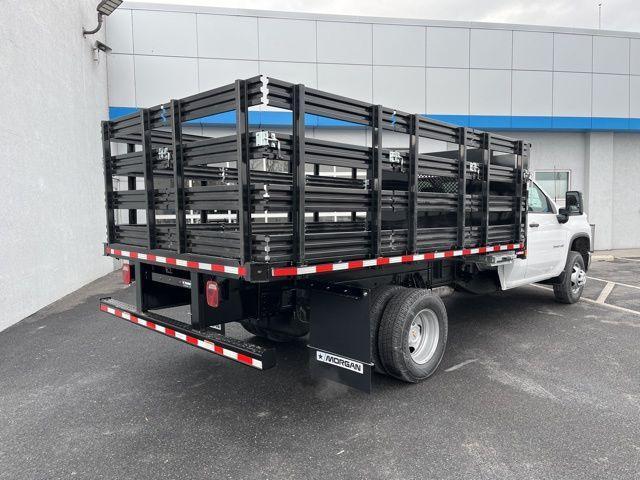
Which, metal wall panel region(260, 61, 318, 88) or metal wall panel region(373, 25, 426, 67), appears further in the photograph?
metal wall panel region(373, 25, 426, 67)

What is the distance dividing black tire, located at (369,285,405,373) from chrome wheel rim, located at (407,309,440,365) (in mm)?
386

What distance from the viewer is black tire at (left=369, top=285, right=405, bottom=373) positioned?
389cm

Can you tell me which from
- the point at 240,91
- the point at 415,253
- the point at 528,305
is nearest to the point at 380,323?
the point at 415,253

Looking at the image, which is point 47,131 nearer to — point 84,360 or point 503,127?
point 84,360

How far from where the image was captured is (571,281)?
7.23 metres

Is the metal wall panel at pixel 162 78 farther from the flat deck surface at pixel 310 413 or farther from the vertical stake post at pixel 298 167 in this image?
the vertical stake post at pixel 298 167

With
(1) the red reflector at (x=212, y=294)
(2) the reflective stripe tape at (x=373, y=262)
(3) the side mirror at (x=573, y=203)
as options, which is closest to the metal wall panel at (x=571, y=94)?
(3) the side mirror at (x=573, y=203)

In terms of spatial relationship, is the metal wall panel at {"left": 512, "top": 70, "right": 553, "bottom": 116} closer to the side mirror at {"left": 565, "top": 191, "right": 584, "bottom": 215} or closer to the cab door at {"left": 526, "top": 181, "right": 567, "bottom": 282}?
A: the side mirror at {"left": 565, "top": 191, "right": 584, "bottom": 215}

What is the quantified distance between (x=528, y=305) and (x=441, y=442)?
5003 millimetres

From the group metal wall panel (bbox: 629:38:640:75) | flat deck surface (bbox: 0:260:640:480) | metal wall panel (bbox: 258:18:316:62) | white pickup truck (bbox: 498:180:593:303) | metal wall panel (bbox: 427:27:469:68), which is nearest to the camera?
flat deck surface (bbox: 0:260:640:480)

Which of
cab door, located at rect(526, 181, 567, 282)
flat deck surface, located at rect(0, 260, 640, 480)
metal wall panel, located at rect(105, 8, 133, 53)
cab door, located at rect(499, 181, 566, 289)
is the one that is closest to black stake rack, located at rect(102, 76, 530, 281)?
cab door, located at rect(499, 181, 566, 289)

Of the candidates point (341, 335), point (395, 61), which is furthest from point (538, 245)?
point (395, 61)

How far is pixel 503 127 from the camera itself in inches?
532

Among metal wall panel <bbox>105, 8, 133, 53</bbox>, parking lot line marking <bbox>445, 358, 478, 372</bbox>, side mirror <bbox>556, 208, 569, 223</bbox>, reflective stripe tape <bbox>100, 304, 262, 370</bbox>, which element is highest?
metal wall panel <bbox>105, 8, 133, 53</bbox>
